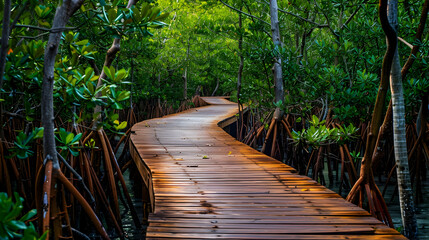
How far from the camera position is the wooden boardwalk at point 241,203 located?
2.60m

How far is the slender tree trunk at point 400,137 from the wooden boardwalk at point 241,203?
886mm

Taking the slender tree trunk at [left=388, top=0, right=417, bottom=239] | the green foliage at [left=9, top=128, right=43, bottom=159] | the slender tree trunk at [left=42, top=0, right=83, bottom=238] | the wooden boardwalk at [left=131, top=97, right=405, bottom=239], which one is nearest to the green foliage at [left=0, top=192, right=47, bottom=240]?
the wooden boardwalk at [left=131, top=97, right=405, bottom=239]

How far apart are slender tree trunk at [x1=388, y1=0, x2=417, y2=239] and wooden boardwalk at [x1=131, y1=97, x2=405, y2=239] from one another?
2.91 ft

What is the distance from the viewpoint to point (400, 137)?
13.5 ft

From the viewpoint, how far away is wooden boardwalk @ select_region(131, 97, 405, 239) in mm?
2604

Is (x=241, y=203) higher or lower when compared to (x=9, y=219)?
lower

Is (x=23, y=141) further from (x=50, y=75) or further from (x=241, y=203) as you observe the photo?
(x=241, y=203)

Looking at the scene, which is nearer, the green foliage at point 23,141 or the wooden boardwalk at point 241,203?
the wooden boardwalk at point 241,203

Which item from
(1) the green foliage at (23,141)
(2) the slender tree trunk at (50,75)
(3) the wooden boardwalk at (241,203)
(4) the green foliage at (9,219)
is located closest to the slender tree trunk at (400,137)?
(3) the wooden boardwalk at (241,203)

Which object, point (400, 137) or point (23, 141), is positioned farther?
point (400, 137)

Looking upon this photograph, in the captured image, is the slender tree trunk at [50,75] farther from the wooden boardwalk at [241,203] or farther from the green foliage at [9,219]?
the green foliage at [9,219]

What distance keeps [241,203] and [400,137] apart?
68.0 inches

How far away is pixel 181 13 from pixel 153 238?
42.3 feet

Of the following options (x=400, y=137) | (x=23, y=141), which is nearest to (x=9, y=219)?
(x=23, y=141)
